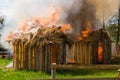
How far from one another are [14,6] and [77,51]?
19.6 ft

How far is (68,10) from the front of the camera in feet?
83.7

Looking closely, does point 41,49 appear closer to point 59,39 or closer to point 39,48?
point 39,48

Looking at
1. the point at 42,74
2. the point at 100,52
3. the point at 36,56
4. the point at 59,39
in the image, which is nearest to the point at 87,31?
the point at 100,52

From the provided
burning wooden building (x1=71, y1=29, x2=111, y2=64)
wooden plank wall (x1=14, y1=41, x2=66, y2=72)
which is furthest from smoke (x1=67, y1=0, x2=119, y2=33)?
wooden plank wall (x1=14, y1=41, x2=66, y2=72)

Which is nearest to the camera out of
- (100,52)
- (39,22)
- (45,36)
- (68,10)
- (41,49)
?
(45,36)

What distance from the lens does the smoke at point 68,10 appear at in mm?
24075

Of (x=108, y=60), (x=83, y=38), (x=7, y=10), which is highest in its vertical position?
(x=7, y=10)

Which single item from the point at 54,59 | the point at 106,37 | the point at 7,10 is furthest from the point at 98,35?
the point at 7,10

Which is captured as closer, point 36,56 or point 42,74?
point 42,74

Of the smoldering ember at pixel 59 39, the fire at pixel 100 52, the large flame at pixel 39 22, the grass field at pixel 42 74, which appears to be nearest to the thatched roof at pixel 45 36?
the smoldering ember at pixel 59 39

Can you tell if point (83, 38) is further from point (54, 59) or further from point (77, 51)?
point (54, 59)

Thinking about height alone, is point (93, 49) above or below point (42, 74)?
above

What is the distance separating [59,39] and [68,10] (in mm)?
4662

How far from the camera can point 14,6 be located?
86.5 feet
